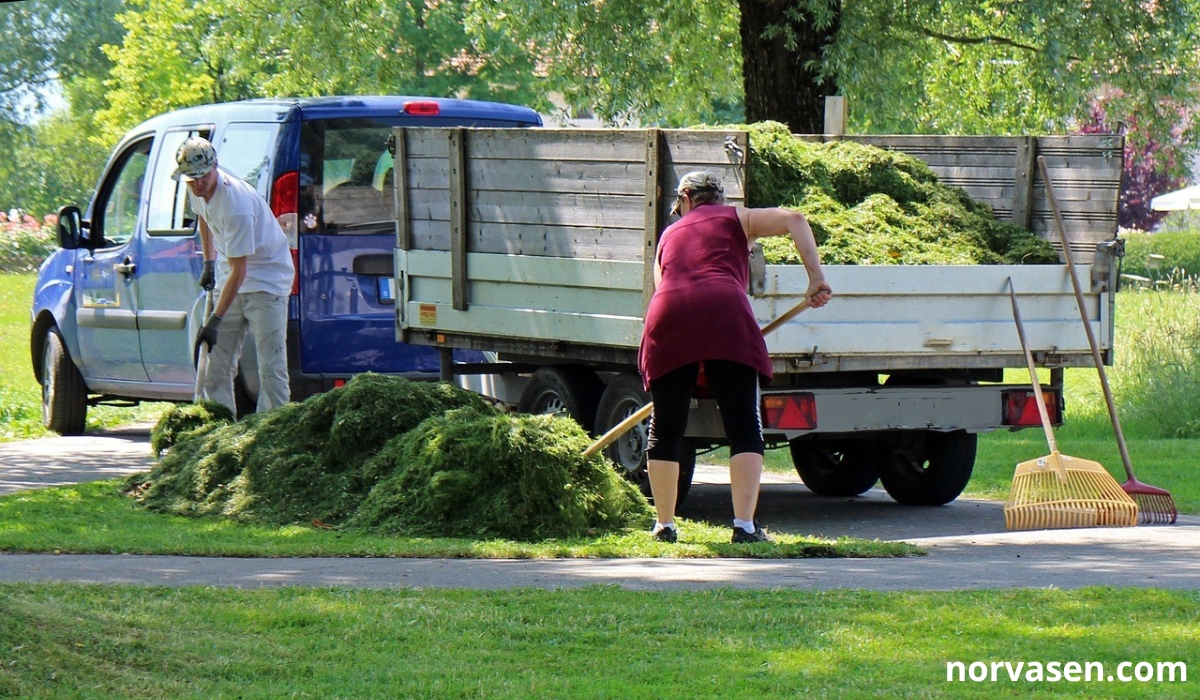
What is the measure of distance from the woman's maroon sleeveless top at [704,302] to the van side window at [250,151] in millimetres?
3674

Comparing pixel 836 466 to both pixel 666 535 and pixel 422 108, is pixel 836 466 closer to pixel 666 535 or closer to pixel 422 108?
pixel 666 535

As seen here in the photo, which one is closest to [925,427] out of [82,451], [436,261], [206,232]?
[436,261]

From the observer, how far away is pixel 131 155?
12617 mm

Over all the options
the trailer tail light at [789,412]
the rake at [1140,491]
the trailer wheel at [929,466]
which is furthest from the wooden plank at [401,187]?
the rake at [1140,491]

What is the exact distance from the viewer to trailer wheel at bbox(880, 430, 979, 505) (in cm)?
987

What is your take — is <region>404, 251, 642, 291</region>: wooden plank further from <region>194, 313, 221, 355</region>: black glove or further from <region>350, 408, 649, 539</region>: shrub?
<region>194, 313, 221, 355</region>: black glove

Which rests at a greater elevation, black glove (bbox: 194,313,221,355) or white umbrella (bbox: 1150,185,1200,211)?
white umbrella (bbox: 1150,185,1200,211)

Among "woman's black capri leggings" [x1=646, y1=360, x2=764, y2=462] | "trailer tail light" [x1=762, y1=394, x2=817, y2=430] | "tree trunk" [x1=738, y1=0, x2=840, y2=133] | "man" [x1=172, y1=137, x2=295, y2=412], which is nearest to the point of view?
"woman's black capri leggings" [x1=646, y1=360, x2=764, y2=462]

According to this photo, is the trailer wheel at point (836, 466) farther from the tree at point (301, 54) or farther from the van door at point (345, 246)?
the tree at point (301, 54)

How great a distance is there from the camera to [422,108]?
36.7ft

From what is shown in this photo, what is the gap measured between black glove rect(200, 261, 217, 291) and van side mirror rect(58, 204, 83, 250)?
2263 mm

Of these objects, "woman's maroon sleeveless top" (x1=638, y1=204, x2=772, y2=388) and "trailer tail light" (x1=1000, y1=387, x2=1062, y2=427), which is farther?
"trailer tail light" (x1=1000, y1=387, x2=1062, y2=427)

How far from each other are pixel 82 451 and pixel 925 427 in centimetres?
628

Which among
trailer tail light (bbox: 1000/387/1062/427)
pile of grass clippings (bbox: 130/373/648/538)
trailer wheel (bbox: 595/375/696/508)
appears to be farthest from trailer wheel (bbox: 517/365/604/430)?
trailer tail light (bbox: 1000/387/1062/427)
